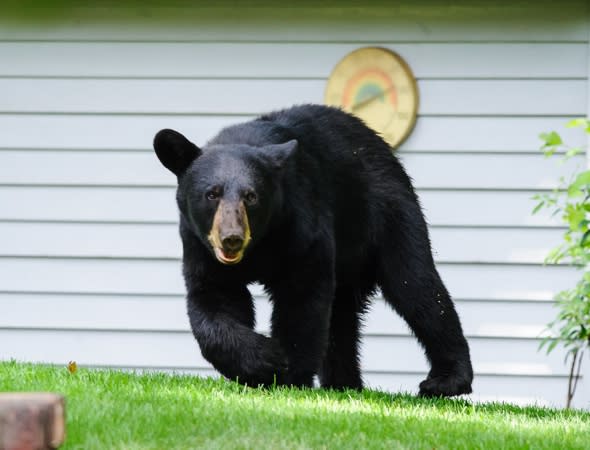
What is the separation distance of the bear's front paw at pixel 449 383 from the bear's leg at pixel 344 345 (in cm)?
51

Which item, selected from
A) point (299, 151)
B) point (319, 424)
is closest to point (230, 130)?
point (299, 151)

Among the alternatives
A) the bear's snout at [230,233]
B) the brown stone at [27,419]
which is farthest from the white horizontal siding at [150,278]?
the brown stone at [27,419]

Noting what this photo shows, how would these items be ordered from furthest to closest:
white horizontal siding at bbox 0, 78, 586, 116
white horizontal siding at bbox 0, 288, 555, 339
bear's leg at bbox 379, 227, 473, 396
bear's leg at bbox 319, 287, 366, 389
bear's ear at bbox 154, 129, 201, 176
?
1. white horizontal siding at bbox 0, 78, 586, 116
2. white horizontal siding at bbox 0, 288, 555, 339
3. bear's leg at bbox 319, 287, 366, 389
4. bear's leg at bbox 379, 227, 473, 396
5. bear's ear at bbox 154, 129, 201, 176

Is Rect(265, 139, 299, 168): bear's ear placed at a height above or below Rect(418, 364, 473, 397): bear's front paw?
above

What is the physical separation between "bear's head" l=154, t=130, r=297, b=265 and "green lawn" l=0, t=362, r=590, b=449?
25.0 inches

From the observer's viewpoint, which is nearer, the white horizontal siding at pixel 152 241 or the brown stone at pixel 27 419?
the brown stone at pixel 27 419

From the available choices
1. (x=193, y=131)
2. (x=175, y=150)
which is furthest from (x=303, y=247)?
(x=193, y=131)

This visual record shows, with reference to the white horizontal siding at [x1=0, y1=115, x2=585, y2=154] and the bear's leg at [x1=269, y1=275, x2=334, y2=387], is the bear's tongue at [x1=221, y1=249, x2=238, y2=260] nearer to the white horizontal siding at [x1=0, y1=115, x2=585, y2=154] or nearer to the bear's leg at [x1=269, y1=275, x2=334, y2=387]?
the bear's leg at [x1=269, y1=275, x2=334, y2=387]

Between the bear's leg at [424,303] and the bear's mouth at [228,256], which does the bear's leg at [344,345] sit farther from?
the bear's mouth at [228,256]

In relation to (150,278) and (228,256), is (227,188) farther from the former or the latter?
(150,278)

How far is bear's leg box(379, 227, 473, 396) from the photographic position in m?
6.39

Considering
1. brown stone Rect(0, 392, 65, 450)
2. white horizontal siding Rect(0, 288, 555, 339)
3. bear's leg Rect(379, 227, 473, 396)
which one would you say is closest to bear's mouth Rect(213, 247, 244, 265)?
bear's leg Rect(379, 227, 473, 396)

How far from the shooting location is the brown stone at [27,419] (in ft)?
10.9

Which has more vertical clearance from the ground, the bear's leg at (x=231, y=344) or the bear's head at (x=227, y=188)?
the bear's head at (x=227, y=188)
